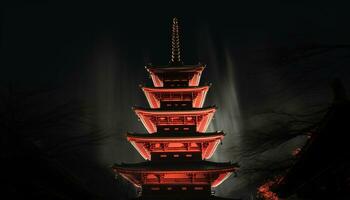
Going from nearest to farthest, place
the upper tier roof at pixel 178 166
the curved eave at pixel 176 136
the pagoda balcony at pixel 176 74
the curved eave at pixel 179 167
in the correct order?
the curved eave at pixel 179 167 → the upper tier roof at pixel 178 166 → the curved eave at pixel 176 136 → the pagoda balcony at pixel 176 74

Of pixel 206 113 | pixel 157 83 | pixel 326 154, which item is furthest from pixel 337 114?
pixel 157 83

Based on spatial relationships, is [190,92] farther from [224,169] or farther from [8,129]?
[8,129]

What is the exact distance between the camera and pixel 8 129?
7.44 metres

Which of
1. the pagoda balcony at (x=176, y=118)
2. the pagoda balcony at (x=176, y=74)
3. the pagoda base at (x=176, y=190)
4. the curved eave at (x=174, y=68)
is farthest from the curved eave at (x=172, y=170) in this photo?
the curved eave at (x=174, y=68)

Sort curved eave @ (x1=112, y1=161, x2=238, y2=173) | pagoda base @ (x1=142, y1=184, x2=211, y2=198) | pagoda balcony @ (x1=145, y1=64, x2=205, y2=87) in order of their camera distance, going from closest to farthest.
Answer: curved eave @ (x1=112, y1=161, x2=238, y2=173) < pagoda base @ (x1=142, y1=184, x2=211, y2=198) < pagoda balcony @ (x1=145, y1=64, x2=205, y2=87)

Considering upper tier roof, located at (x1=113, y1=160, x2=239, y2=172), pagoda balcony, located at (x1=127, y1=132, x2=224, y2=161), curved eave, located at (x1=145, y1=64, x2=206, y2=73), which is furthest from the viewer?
curved eave, located at (x1=145, y1=64, x2=206, y2=73)

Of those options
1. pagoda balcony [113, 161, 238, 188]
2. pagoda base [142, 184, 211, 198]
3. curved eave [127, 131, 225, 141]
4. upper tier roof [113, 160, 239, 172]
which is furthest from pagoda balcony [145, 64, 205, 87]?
pagoda base [142, 184, 211, 198]

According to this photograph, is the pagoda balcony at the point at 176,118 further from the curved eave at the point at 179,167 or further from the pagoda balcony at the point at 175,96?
the curved eave at the point at 179,167

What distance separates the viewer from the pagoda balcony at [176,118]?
2856 cm

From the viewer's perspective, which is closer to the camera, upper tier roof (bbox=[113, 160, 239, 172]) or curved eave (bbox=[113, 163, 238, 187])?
curved eave (bbox=[113, 163, 238, 187])

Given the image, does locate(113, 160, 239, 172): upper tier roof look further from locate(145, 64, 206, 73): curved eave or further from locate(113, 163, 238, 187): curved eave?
locate(145, 64, 206, 73): curved eave

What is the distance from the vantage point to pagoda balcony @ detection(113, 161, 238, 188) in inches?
1038

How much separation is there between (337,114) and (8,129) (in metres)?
6.08

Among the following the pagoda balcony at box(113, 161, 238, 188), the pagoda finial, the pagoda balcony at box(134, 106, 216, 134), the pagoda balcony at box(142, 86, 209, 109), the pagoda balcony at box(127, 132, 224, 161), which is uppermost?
the pagoda finial
